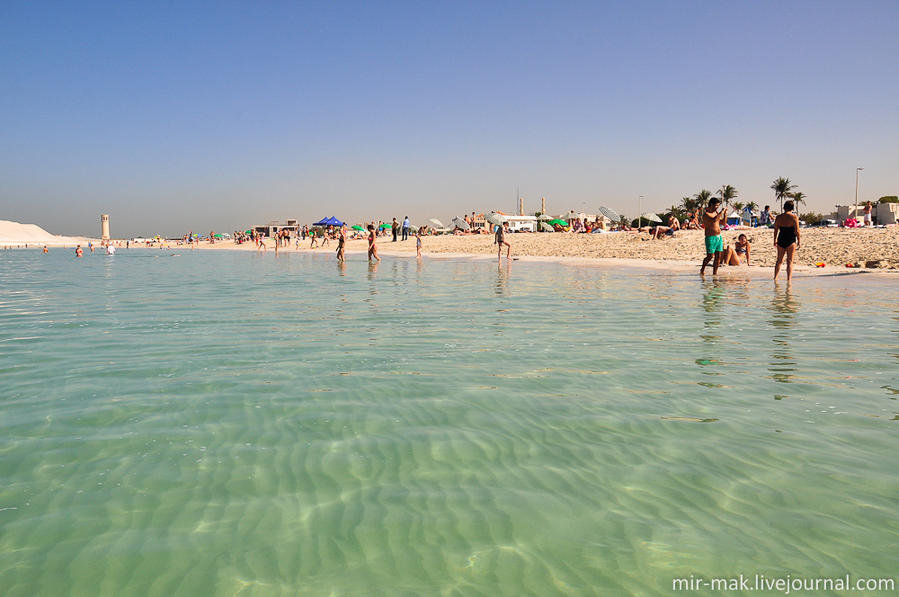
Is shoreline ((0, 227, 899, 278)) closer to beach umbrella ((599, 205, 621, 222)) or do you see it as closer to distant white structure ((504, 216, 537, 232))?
beach umbrella ((599, 205, 621, 222))

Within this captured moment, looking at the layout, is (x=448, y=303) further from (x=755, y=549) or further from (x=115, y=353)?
(x=755, y=549)

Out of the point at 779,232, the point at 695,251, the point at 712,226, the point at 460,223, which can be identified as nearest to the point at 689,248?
the point at 695,251

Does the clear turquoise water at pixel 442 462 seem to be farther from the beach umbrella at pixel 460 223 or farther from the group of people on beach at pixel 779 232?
the beach umbrella at pixel 460 223

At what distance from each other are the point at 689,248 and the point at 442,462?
28.1m

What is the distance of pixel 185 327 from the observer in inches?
341

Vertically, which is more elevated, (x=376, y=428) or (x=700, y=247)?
(x=700, y=247)

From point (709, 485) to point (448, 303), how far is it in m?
8.59

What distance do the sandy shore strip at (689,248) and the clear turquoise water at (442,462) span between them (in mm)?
17811

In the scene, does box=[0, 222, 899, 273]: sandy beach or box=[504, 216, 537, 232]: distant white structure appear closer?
box=[0, 222, 899, 273]: sandy beach

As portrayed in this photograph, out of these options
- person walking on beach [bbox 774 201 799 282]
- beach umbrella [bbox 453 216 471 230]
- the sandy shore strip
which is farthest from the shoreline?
beach umbrella [bbox 453 216 471 230]

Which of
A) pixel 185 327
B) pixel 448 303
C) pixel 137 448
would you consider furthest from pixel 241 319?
pixel 137 448

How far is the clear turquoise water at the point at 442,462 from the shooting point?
2434mm

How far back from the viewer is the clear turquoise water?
7.98ft

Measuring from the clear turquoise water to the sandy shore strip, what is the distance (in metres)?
17.8
